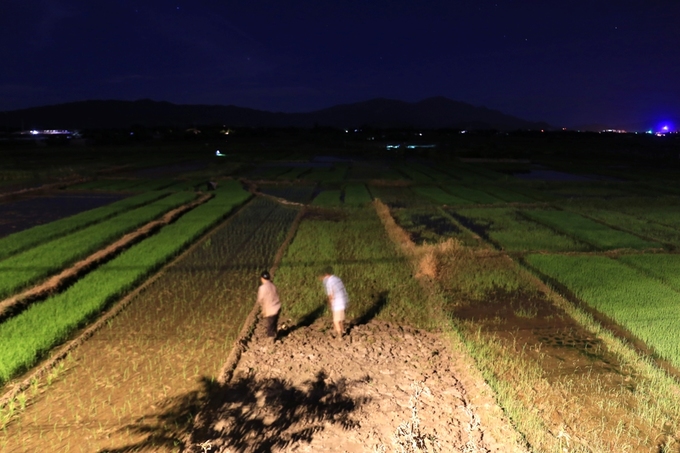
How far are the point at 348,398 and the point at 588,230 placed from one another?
37.3 ft

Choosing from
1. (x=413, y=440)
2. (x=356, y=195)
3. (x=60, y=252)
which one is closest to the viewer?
(x=413, y=440)

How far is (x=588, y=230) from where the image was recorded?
1375 centimetres

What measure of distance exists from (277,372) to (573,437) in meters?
3.31

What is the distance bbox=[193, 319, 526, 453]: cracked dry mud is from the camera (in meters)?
4.50

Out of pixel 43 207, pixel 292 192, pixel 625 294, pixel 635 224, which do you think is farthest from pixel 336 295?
pixel 292 192

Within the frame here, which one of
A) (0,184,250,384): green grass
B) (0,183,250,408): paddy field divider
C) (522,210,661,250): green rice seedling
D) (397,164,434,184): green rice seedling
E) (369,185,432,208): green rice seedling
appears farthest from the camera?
(397,164,434,184): green rice seedling

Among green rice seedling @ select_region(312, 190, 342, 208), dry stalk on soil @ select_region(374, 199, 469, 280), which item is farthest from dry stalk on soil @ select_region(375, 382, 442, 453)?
green rice seedling @ select_region(312, 190, 342, 208)

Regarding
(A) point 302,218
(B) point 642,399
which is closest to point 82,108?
(A) point 302,218

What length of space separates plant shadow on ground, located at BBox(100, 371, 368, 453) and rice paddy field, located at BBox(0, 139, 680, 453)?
0.05 m

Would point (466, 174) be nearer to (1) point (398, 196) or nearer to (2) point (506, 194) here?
Answer: (2) point (506, 194)

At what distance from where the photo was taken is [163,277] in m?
9.55

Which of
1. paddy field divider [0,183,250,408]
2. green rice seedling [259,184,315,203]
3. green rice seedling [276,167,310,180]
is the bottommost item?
green rice seedling [259,184,315,203]

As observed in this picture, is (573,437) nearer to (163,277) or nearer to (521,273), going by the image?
(521,273)

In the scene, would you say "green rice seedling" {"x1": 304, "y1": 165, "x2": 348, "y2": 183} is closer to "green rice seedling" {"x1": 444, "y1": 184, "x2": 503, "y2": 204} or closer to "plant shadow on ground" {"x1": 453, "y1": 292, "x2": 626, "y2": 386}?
"green rice seedling" {"x1": 444, "y1": 184, "x2": 503, "y2": 204}
